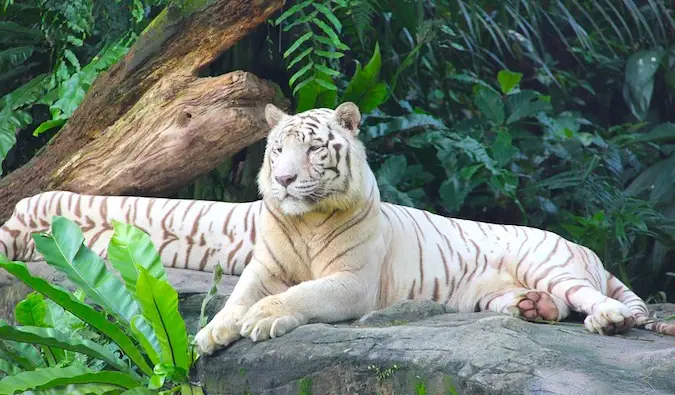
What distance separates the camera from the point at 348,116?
4.49 m

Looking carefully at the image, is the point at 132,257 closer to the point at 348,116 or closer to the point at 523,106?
the point at 348,116

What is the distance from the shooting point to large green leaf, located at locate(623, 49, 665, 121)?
8430 mm

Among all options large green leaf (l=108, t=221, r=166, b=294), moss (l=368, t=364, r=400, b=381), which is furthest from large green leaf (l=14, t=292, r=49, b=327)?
moss (l=368, t=364, r=400, b=381)

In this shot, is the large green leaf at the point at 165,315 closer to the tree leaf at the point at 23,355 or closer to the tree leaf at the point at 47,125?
the tree leaf at the point at 23,355

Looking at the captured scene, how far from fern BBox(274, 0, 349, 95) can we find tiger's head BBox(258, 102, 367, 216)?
1520 millimetres

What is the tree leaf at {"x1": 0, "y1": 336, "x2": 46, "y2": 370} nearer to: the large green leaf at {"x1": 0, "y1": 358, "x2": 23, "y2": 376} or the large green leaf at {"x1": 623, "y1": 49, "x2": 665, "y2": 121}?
the large green leaf at {"x1": 0, "y1": 358, "x2": 23, "y2": 376}

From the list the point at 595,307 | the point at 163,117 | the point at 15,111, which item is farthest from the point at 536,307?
the point at 15,111

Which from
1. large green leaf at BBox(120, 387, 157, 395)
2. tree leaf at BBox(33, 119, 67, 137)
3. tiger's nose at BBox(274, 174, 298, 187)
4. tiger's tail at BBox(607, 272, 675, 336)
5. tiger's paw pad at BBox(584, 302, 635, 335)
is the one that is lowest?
large green leaf at BBox(120, 387, 157, 395)

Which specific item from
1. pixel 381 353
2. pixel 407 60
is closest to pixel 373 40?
pixel 407 60

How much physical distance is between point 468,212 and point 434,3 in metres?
1.77

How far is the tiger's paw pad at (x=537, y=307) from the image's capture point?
13.8 feet

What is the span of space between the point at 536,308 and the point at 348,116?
1.23m

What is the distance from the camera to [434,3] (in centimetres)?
729

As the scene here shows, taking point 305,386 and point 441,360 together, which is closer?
point 441,360
